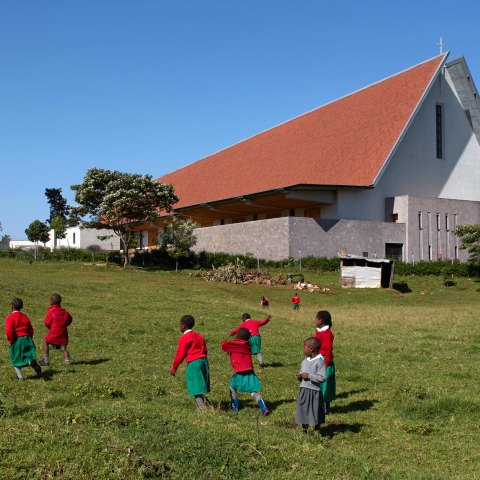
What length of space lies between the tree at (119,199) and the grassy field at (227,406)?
64.8 feet

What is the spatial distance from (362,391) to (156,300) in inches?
569

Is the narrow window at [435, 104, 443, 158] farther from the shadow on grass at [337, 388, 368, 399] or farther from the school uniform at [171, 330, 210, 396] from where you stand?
the school uniform at [171, 330, 210, 396]

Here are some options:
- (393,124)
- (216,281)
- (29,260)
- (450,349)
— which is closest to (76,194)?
(29,260)

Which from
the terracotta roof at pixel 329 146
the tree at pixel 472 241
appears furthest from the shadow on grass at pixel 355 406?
the terracotta roof at pixel 329 146

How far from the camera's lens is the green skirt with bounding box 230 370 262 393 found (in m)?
8.78

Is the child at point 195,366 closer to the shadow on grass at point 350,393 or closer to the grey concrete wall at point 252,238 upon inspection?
the shadow on grass at point 350,393

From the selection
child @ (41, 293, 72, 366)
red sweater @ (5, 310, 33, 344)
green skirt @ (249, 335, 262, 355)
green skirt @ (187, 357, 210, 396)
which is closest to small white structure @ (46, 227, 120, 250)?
child @ (41, 293, 72, 366)

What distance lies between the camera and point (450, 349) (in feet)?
48.7

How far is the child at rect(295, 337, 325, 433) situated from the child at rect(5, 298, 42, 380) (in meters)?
5.52

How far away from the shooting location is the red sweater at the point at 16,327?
11.0 m

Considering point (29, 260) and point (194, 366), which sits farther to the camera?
point (29, 260)

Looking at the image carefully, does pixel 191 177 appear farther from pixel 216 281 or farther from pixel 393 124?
pixel 216 281

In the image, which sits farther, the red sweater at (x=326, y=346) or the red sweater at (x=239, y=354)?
the red sweater at (x=326, y=346)

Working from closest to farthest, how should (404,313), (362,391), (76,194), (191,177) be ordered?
1. (362,391)
2. (404,313)
3. (76,194)
4. (191,177)
